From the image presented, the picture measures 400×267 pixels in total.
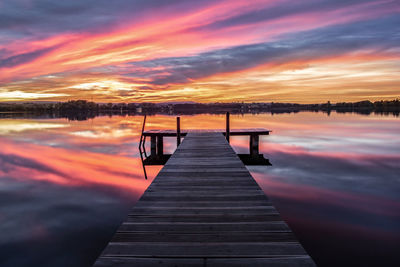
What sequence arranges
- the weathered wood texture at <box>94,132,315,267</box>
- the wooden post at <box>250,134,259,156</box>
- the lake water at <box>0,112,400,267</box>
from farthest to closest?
the wooden post at <box>250,134,259,156</box> → the lake water at <box>0,112,400,267</box> → the weathered wood texture at <box>94,132,315,267</box>

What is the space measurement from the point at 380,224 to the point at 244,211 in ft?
17.6

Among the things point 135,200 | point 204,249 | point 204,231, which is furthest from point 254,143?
point 204,249

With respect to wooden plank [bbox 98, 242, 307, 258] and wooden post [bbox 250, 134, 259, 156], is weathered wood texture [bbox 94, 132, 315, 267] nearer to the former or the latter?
wooden plank [bbox 98, 242, 307, 258]

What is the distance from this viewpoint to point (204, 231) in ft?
11.9

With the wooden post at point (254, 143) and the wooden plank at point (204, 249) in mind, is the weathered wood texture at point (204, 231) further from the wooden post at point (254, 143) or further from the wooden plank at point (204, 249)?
the wooden post at point (254, 143)

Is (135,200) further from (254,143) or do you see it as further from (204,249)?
(254,143)

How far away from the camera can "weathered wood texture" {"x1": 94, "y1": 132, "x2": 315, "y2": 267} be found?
2967 mm

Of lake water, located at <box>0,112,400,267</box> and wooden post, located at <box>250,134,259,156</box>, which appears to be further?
wooden post, located at <box>250,134,259,156</box>

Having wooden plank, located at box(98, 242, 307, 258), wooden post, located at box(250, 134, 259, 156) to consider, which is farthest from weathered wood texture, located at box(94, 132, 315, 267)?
wooden post, located at box(250, 134, 259, 156)

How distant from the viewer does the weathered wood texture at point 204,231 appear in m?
2.97

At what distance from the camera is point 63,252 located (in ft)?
19.0

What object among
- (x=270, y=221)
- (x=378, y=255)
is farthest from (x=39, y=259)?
(x=378, y=255)

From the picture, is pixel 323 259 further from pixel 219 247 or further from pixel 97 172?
pixel 97 172

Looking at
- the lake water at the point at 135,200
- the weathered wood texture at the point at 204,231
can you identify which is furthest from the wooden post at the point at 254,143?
the weathered wood texture at the point at 204,231
